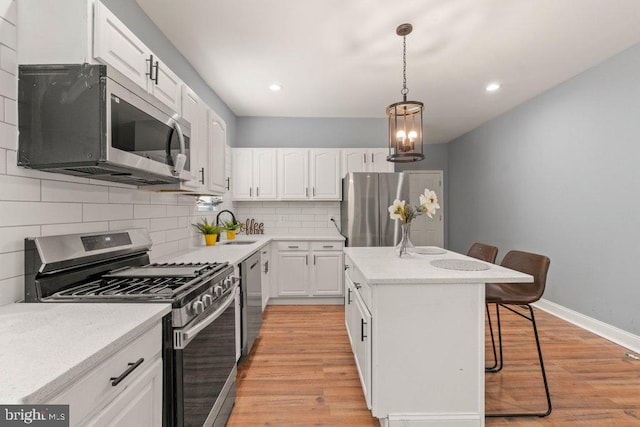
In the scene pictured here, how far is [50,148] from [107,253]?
0.61 meters

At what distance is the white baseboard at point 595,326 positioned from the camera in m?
2.72

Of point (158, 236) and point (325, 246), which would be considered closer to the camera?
point (158, 236)

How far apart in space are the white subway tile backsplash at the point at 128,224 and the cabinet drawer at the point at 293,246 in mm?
1945

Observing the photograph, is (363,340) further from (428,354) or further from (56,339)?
(56,339)

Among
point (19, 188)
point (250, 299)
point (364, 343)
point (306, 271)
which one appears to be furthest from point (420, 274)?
point (306, 271)

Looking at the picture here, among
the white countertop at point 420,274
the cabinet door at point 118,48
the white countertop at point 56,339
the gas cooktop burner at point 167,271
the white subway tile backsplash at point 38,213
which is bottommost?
the white countertop at point 56,339

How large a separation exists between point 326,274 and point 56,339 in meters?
3.24

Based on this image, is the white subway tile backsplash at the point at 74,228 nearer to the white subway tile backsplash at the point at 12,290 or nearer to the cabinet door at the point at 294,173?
the white subway tile backsplash at the point at 12,290

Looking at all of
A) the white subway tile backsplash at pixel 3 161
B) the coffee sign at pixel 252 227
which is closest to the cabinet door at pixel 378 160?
the coffee sign at pixel 252 227

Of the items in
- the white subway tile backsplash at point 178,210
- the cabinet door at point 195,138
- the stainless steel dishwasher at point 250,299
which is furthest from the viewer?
the white subway tile backsplash at point 178,210

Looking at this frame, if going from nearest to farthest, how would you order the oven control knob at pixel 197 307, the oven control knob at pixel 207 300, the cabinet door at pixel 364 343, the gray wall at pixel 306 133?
the oven control knob at pixel 197 307, the oven control knob at pixel 207 300, the cabinet door at pixel 364 343, the gray wall at pixel 306 133

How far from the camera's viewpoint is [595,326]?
3080 mm

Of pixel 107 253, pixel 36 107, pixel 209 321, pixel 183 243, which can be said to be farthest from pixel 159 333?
pixel 183 243

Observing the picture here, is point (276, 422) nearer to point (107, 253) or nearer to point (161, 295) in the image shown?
point (161, 295)
